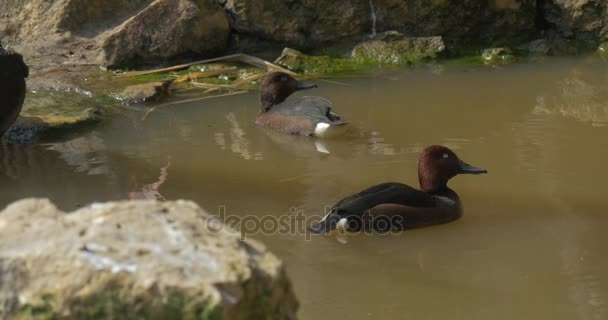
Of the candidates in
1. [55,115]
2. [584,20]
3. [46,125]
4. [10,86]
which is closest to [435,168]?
[10,86]

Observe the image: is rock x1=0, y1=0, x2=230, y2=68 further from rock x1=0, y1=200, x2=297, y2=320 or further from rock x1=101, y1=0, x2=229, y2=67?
rock x1=0, y1=200, x2=297, y2=320

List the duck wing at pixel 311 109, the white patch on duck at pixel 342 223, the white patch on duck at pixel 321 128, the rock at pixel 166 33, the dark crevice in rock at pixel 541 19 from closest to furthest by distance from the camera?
the white patch on duck at pixel 342 223
the white patch on duck at pixel 321 128
the duck wing at pixel 311 109
the rock at pixel 166 33
the dark crevice in rock at pixel 541 19

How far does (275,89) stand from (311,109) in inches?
26.7

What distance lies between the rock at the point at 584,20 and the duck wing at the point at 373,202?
632cm

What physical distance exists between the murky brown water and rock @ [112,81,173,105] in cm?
31

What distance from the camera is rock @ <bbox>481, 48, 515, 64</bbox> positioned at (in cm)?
1090

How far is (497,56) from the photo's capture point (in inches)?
433

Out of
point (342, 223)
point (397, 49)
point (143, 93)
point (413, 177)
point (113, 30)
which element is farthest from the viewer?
point (397, 49)

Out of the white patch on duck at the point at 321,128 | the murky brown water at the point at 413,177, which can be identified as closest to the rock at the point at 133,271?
the murky brown water at the point at 413,177

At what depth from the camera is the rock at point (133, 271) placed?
7.76 feet

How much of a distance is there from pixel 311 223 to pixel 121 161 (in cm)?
201

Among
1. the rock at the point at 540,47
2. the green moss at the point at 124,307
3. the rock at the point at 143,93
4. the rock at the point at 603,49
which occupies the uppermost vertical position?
the green moss at the point at 124,307

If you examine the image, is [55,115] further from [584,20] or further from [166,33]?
[584,20]

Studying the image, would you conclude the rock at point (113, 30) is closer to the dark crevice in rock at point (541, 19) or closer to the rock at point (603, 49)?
the dark crevice in rock at point (541, 19)
